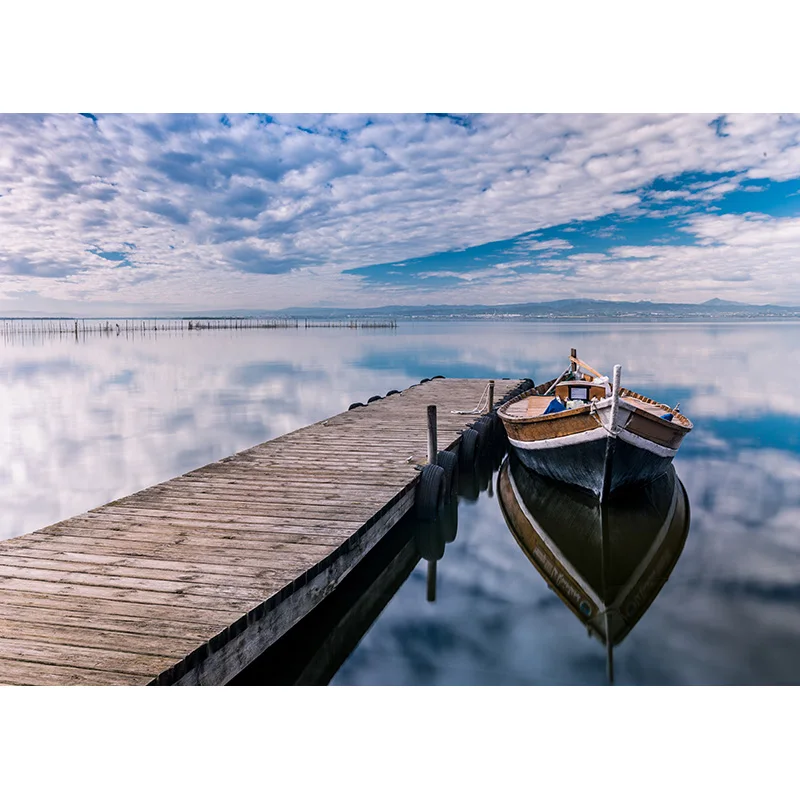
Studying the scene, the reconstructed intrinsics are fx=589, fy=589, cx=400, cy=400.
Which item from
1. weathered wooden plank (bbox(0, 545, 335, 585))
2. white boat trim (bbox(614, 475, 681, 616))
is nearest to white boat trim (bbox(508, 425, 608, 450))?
white boat trim (bbox(614, 475, 681, 616))

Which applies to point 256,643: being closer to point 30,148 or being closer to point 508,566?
point 508,566

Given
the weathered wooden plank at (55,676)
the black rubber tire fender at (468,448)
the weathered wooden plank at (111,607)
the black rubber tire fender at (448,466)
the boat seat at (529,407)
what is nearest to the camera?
the weathered wooden plank at (55,676)

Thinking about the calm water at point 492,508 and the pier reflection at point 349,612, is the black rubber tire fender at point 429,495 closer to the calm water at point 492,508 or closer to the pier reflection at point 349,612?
the pier reflection at point 349,612

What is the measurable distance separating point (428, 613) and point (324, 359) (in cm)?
3070

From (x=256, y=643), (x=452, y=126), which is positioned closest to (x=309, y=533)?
(x=256, y=643)

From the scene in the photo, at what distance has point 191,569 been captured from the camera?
4.17 m

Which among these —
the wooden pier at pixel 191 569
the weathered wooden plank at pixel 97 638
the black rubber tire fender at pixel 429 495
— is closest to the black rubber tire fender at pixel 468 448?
the wooden pier at pixel 191 569

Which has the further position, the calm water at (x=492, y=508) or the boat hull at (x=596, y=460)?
the boat hull at (x=596, y=460)

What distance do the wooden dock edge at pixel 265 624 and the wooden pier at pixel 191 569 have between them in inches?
Answer: 0.4

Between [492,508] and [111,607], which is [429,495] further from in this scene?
[111,607]

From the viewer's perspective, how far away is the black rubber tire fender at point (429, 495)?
7000 mm

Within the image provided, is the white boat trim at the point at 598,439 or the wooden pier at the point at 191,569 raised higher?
the white boat trim at the point at 598,439

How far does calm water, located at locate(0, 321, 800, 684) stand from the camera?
477 cm

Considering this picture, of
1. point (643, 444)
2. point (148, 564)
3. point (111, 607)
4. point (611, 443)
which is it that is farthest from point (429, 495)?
point (111, 607)
